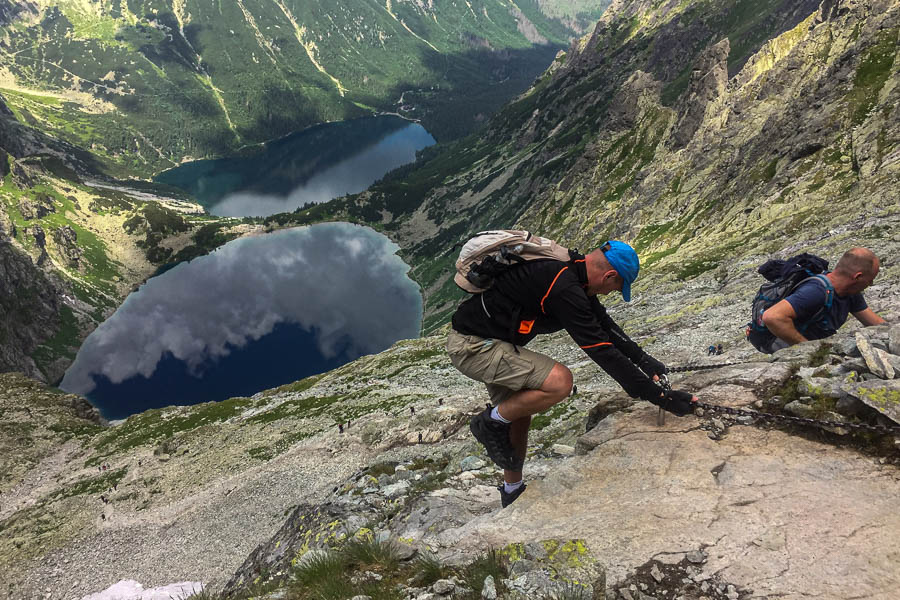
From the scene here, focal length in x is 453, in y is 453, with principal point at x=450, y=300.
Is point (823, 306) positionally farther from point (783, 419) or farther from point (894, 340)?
point (783, 419)

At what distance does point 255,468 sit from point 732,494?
2095 inches

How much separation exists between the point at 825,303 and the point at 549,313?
6.81m

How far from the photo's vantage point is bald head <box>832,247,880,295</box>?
9164mm

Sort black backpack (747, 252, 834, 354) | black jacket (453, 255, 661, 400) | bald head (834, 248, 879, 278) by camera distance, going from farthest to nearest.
Answer: black backpack (747, 252, 834, 354) < bald head (834, 248, 879, 278) < black jacket (453, 255, 661, 400)

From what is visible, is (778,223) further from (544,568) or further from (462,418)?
(544,568)

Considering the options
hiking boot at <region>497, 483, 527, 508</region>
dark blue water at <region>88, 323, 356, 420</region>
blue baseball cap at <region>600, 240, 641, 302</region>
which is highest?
blue baseball cap at <region>600, 240, 641, 302</region>

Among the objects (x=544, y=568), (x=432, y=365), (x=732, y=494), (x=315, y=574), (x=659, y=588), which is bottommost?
(x=432, y=365)

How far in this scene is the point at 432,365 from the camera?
2459 inches

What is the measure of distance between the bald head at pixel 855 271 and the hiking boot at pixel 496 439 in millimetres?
7485

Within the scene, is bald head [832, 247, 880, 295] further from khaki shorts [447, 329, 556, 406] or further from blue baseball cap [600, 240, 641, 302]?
khaki shorts [447, 329, 556, 406]

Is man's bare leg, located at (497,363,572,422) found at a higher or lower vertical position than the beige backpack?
lower

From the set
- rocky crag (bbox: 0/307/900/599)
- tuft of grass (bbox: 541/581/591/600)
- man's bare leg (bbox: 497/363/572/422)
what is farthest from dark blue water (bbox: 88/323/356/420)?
tuft of grass (bbox: 541/581/591/600)

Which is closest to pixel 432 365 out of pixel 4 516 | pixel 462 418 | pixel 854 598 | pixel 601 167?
pixel 462 418

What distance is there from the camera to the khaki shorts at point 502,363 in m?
7.57
